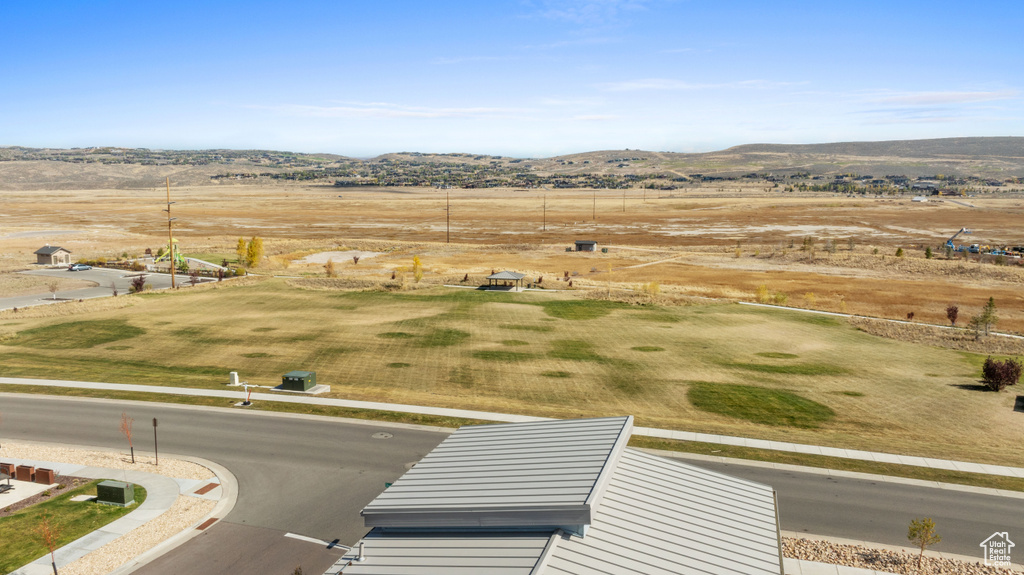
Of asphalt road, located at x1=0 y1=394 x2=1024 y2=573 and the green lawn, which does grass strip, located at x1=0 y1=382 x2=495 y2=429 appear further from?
the green lawn

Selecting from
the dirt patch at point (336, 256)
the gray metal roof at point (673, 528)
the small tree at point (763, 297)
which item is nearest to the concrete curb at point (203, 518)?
the gray metal roof at point (673, 528)

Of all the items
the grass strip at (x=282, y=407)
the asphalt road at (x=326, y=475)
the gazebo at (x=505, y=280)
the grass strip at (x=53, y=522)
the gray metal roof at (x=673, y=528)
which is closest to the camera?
the gray metal roof at (x=673, y=528)

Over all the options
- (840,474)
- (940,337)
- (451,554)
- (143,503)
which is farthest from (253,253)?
(451,554)

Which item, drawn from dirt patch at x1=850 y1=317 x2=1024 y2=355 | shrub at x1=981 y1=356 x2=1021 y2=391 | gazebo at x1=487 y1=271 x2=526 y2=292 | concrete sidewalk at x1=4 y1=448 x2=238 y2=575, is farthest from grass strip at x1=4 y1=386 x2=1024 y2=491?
gazebo at x1=487 y1=271 x2=526 y2=292

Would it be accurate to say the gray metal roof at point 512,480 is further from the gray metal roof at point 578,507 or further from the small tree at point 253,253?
the small tree at point 253,253

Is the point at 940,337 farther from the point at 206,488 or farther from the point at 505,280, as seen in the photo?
the point at 206,488

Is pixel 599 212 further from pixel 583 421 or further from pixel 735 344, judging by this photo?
pixel 583 421

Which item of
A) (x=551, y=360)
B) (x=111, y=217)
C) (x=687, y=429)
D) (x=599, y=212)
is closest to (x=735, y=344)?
(x=551, y=360)
